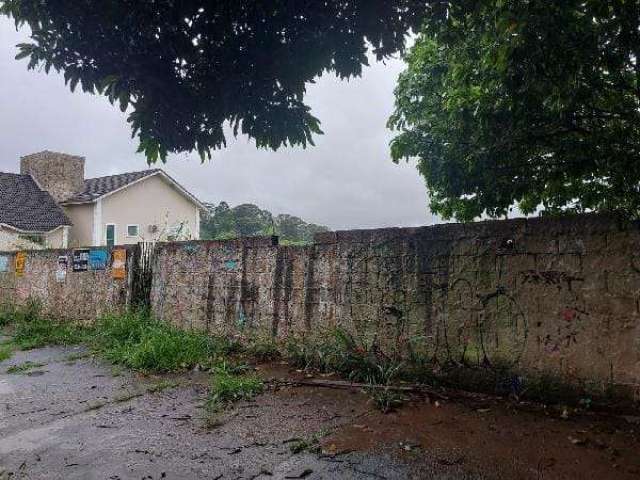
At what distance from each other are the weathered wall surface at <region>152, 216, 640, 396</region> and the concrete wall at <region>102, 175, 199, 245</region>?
19.6m

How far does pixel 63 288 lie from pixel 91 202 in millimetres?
15685

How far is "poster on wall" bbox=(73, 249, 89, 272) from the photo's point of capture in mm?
10109

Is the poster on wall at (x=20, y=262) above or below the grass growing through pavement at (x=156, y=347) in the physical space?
above

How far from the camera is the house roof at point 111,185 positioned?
25.2 m

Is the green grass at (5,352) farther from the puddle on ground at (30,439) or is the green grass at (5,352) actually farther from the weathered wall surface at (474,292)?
the puddle on ground at (30,439)

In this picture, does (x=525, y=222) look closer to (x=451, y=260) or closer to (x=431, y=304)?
(x=451, y=260)

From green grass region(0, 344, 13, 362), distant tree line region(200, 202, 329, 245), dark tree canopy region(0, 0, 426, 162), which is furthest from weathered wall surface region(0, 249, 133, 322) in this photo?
distant tree line region(200, 202, 329, 245)

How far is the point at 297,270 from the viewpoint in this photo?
6.47m

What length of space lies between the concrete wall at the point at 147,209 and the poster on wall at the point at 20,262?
1293cm

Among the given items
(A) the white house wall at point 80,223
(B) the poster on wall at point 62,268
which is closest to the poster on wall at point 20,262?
(B) the poster on wall at point 62,268

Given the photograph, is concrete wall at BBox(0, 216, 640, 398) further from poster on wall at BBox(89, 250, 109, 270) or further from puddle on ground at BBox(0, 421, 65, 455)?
poster on wall at BBox(89, 250, 109, 270)

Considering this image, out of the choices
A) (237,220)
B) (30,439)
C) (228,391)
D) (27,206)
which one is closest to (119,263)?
(228,391)

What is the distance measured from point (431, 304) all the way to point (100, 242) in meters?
23.0

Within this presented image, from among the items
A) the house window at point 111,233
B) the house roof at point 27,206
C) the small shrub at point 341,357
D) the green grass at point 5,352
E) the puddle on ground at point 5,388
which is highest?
the house roof at point 27,206
